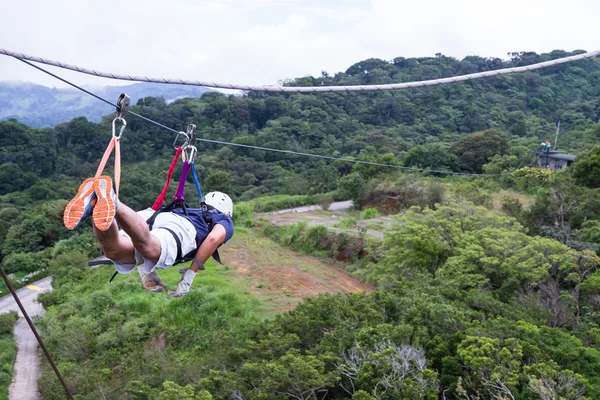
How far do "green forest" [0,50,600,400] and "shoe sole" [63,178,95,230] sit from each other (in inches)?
214

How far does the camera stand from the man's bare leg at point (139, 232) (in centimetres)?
273

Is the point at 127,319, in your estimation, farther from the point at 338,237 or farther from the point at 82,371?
the point at 338,237

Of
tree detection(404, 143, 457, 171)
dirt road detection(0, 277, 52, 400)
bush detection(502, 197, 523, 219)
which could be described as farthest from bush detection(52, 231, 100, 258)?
bush detection(502, 197, 523, 219)

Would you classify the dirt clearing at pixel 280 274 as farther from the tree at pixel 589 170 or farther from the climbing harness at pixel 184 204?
the climbing harness at pixel 184 204

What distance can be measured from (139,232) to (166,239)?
467 mm

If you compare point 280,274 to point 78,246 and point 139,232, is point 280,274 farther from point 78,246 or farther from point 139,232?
point 139,232

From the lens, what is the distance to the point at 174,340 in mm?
12258

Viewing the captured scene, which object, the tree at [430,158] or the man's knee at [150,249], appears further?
the tree at [430,158]

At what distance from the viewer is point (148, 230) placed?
293cm

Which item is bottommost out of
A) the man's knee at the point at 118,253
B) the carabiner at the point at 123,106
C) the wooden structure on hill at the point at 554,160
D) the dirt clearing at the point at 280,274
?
the dirt clearing at the point at 280,274

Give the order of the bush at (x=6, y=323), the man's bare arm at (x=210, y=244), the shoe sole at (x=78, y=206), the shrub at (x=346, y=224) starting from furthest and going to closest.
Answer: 1. the shrub at (x=346, y=224)
2. the bush at (x=6, y=323)
3. the man's bare arm at (x=210, y=244)
4. the shoe sole at (x=78, y=206)

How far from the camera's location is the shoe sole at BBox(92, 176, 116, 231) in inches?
98.7

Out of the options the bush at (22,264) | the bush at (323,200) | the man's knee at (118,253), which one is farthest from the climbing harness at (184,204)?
the bush at (22,264)

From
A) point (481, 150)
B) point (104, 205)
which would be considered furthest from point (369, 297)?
point (481, 150)
